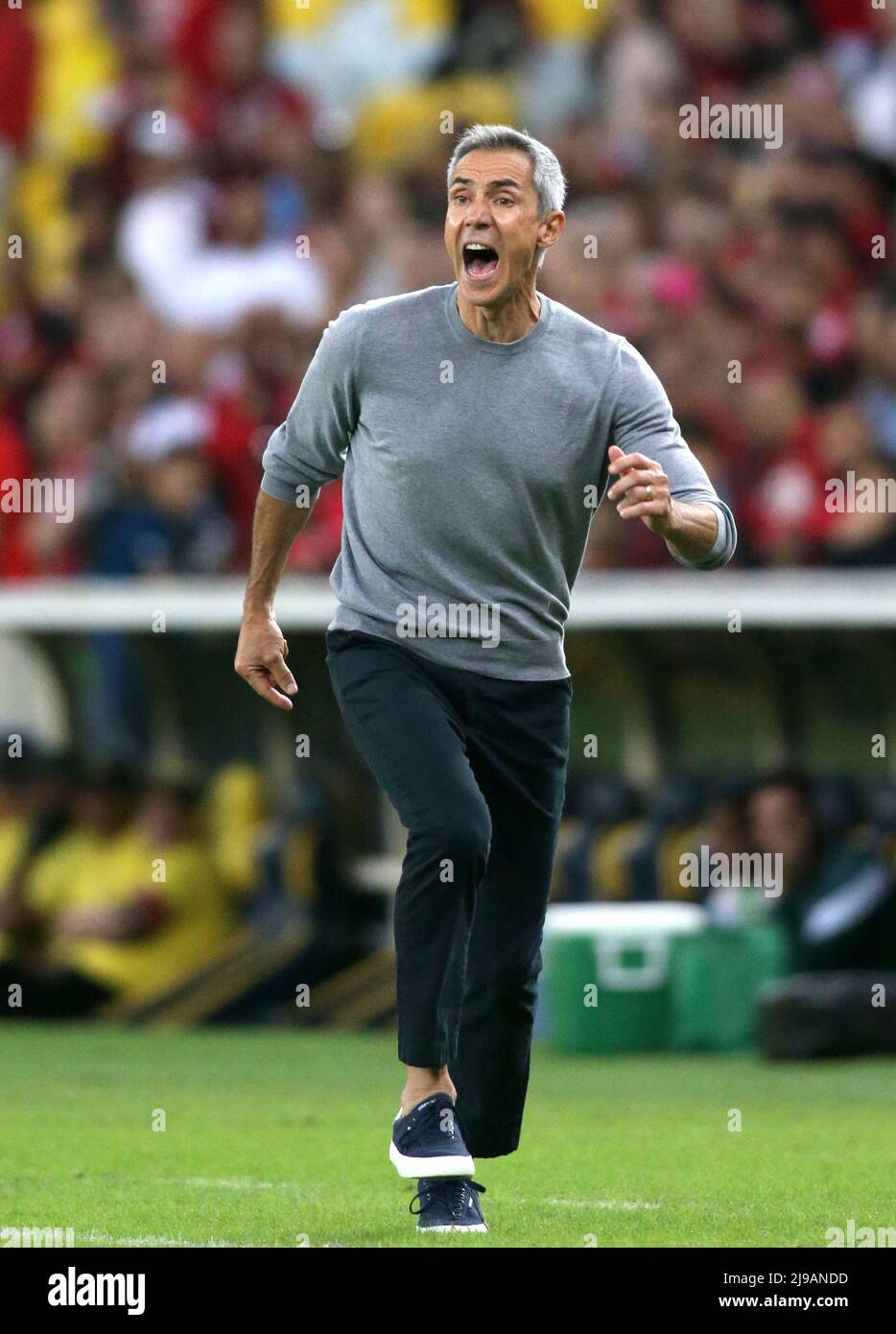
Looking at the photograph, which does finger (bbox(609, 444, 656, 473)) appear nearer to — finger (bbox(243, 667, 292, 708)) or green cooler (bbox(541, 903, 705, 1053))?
finger (bbox(243, 667, 292, 708))

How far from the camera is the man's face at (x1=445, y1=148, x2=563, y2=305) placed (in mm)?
6055

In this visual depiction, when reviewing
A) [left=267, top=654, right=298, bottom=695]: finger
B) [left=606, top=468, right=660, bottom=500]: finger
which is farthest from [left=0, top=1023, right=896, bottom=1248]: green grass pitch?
[left=606, top=468, right=660, bottom=500]: finger

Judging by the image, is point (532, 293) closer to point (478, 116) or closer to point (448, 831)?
point (448, 831)

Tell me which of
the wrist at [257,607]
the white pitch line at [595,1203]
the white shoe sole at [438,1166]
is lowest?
the white pitch line at [595,1203]

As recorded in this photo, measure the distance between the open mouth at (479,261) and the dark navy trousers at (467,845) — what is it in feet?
2.75

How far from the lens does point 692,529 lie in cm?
586

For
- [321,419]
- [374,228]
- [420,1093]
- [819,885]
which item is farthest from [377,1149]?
[374,228]

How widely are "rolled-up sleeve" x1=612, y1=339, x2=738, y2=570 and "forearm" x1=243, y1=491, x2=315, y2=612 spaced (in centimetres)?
74

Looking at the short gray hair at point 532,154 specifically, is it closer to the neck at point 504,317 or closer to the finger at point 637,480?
the neck at point 504,317

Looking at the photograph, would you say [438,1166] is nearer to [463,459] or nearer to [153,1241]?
[153,1241]

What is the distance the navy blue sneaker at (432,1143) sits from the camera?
5.86m

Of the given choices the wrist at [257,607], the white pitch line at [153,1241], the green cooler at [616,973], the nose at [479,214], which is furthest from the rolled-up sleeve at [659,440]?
the green cooler at [616,973]

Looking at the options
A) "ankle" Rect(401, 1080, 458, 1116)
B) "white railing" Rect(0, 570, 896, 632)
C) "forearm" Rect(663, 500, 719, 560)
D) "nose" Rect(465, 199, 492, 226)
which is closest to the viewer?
"forearm" Rect(663, 500, 719, 560)
